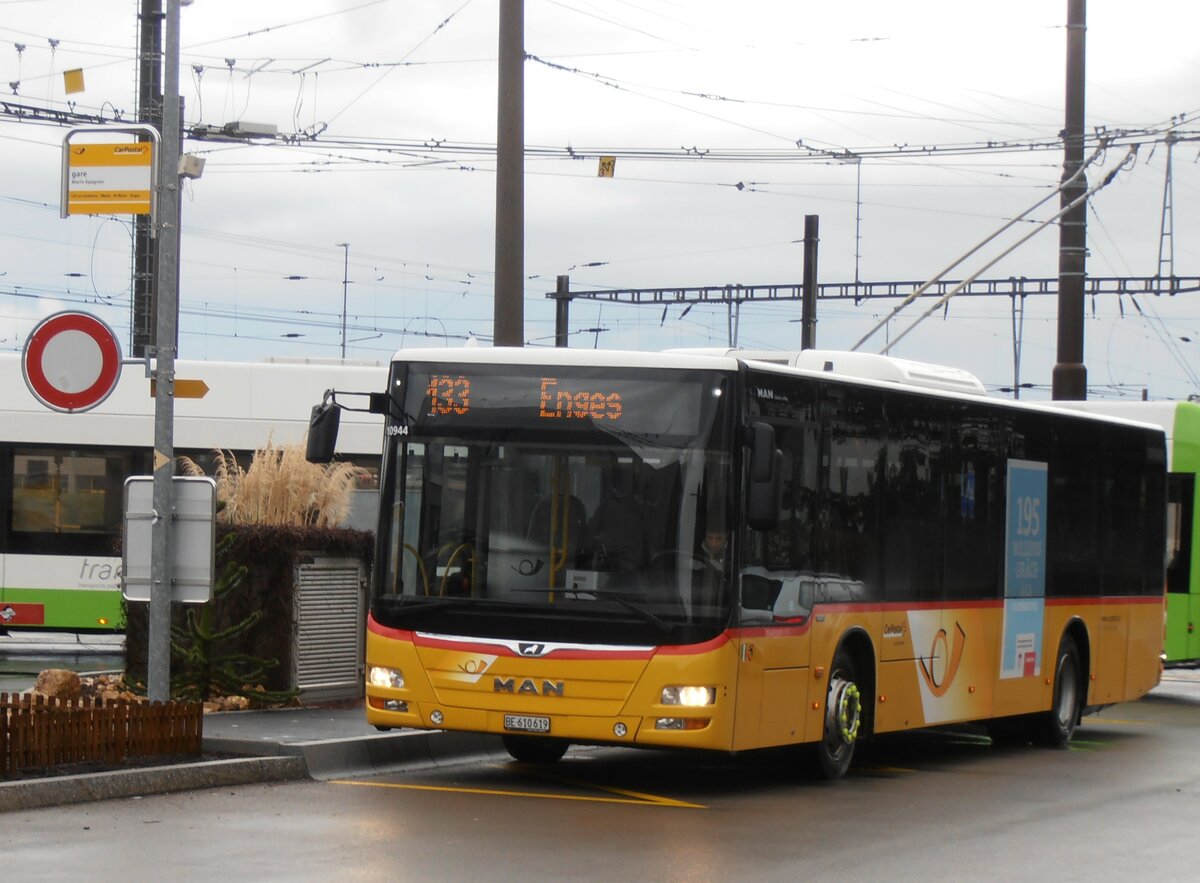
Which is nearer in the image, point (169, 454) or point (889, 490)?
point (169, 454)

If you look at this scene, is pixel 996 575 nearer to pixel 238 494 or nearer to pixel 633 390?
pixel 633 390

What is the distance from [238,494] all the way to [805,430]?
18.5ft

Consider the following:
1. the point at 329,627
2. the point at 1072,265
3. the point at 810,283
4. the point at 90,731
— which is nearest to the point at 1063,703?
the point at 329,627

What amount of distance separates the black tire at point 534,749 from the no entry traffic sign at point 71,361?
12.4 ft

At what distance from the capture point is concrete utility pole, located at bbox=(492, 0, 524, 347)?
18.0 metres

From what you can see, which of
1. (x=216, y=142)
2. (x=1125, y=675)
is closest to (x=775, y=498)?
(x=1125, y=675)

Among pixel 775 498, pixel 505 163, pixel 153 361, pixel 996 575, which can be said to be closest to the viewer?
pixel 775 498

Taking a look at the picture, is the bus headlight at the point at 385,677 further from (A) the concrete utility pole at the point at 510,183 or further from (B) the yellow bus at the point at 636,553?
(A) the concrete utility pole at the point at 510,183

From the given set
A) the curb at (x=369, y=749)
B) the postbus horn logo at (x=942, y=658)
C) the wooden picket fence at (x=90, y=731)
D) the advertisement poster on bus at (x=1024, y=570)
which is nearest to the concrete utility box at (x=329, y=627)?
the curb at (x=369, y=749)

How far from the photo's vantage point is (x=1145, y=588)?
64.2ft

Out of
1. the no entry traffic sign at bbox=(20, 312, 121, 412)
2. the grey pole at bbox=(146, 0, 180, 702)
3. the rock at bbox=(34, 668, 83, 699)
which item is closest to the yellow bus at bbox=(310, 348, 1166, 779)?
the grey pole at bbox=(146, 0, 180, 702)

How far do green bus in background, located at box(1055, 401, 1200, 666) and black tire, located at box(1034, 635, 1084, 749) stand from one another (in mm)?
6193

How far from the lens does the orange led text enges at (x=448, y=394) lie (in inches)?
508

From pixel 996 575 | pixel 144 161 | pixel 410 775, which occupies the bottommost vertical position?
pixel 410 775
